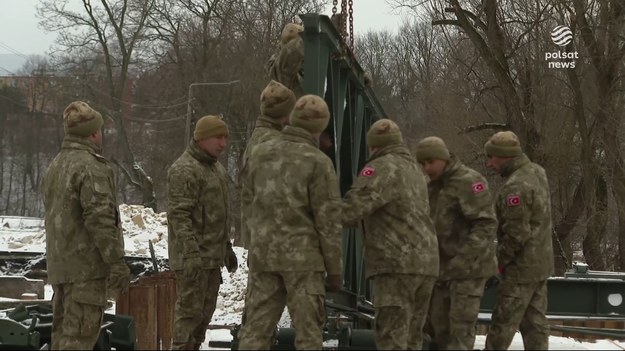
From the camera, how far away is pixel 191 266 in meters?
8.11

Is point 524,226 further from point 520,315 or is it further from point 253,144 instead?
point 253,144

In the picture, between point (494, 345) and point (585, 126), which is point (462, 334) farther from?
point (585, 126)

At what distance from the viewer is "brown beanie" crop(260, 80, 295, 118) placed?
761 centimetres

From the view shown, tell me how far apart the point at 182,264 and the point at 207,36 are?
40.5m

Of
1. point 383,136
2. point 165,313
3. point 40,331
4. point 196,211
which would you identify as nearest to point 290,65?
point 196,211

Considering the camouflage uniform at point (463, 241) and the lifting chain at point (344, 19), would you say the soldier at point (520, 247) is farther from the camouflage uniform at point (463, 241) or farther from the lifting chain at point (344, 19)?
the lifting chain at point (344, 19)

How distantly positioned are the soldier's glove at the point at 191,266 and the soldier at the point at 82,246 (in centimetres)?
88

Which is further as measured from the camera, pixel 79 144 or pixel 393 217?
pixel 79 144

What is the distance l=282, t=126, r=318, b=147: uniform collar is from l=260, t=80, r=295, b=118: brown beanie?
837mm

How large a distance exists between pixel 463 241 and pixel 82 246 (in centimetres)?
276

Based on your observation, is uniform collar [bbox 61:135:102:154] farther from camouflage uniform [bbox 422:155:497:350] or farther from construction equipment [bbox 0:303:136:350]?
camouflage uniform [bbox 422:155:497:350]

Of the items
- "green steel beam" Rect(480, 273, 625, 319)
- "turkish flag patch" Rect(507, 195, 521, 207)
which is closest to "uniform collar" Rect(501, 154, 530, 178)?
"turkish flag patch" Rect(507, 195, 521, 207)

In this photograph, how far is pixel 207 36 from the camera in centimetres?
4791

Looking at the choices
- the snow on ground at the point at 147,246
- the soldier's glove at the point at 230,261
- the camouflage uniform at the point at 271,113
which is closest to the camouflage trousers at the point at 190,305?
the soldier's glove at the point at 230,261
